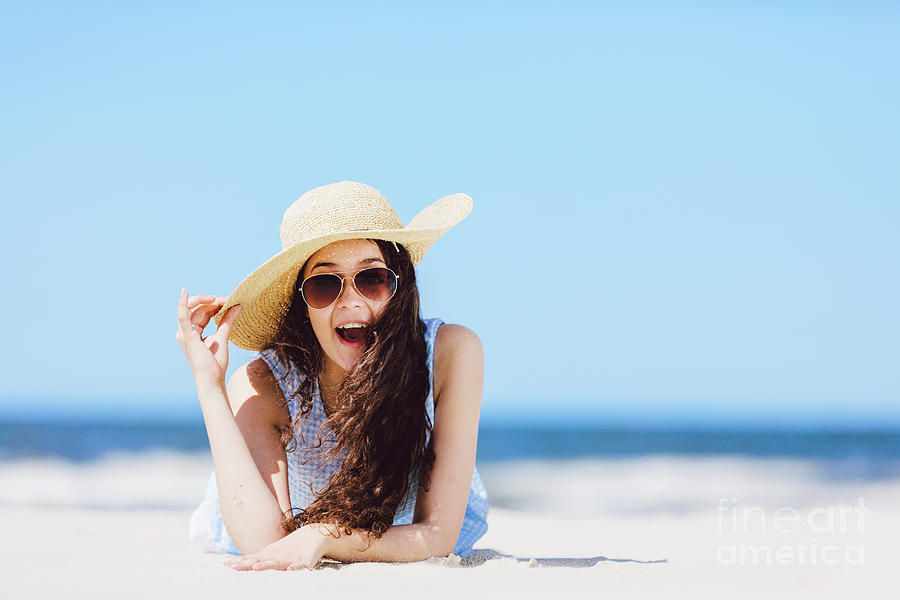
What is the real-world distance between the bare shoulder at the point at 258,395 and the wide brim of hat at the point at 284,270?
15 cm

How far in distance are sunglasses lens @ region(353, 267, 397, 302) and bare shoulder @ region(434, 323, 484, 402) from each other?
0.39m

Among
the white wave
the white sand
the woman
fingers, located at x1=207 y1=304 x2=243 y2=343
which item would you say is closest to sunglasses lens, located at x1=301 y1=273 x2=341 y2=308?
the woman

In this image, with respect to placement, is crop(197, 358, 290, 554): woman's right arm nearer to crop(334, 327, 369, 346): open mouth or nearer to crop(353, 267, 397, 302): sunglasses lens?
crop(334, 327, 369, 346): open mouth

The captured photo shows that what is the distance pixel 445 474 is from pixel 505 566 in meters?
0.53

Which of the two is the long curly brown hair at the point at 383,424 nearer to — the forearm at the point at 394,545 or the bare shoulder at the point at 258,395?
the forearm at the point at 394,545

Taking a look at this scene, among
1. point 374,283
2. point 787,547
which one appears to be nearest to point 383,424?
point 374,283

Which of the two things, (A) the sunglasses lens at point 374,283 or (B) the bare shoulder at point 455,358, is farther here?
(B) the bare shoulder at point 455,358

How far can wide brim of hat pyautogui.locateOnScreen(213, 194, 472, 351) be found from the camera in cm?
341

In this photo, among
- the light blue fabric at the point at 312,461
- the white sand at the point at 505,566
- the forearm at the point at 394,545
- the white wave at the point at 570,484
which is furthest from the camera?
the white wave at the point at 570,484

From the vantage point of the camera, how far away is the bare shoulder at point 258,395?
150 inches

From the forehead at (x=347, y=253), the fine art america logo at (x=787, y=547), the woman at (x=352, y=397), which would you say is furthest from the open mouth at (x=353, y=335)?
the fine art america logo at (x=787, y=547)

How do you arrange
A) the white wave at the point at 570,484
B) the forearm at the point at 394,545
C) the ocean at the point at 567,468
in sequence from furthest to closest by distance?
1. the ocean at the point at 567,468
2. the white wave at the point at 570,484
3. the forearm at the point at 394,545

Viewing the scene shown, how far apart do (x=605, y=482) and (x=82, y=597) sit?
15.2 meters

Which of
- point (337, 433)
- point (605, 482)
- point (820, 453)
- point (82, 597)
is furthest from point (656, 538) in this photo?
point (820, 453)
